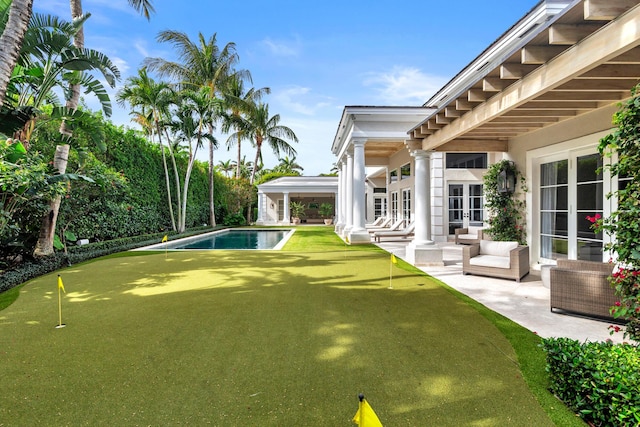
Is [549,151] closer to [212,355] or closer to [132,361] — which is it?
[212,355]

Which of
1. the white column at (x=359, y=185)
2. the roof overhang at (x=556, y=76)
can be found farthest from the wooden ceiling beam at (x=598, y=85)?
the white column at (x=359, y=185)

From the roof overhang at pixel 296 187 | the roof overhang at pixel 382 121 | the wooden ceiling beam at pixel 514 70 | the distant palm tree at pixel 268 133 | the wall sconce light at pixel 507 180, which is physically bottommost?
the wall sconce light at pixel 507 180

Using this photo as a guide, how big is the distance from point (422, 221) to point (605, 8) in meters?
6.28

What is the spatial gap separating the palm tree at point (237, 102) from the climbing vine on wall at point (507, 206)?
699 inches

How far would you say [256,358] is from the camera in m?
3.28

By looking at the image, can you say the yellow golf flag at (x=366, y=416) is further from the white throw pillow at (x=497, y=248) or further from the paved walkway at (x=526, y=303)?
the white throw pillow at (x=497, y=248)

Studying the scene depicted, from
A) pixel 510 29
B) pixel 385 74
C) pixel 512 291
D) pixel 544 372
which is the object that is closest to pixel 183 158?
pixel 385 74

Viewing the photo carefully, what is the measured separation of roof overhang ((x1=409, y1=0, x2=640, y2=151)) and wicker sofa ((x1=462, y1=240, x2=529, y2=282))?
263cm

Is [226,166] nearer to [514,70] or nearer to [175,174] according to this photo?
[175,174]

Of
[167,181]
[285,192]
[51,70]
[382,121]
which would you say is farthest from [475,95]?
[285,192]

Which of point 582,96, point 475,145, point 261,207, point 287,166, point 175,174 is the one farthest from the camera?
point 287,166

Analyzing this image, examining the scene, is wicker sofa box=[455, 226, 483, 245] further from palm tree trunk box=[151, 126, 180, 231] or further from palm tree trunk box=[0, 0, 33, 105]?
palm tree trunk box=[151, 126, 180, 231]

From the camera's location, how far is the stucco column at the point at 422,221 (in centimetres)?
846

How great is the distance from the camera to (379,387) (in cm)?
273
